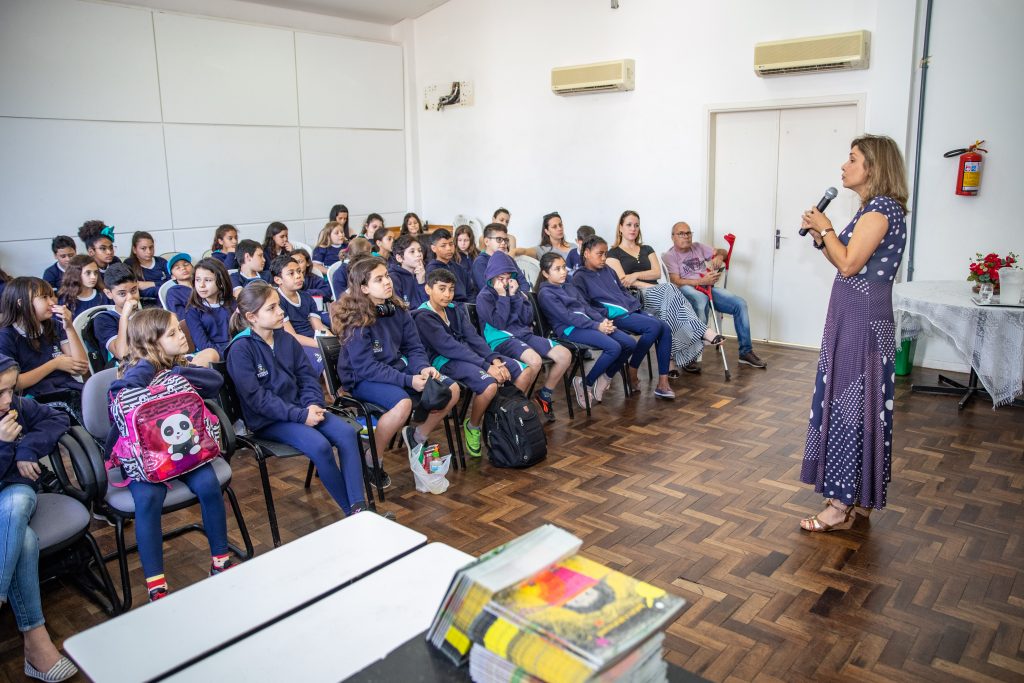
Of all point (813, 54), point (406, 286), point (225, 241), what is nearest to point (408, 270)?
point (406, 286)

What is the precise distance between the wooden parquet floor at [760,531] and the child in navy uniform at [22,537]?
0.18 meters

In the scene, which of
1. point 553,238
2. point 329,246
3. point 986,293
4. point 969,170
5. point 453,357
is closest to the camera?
point 453,357

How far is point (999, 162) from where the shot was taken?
589 centimetres

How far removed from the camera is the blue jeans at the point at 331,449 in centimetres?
355

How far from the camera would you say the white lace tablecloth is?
4973mm

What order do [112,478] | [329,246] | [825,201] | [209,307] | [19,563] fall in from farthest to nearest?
[329,246], [209,307], [825,201], [112,478], [19,563]

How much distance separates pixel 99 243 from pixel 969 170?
6.78m

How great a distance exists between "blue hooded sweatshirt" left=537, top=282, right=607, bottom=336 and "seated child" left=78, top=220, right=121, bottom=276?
11.0 ft

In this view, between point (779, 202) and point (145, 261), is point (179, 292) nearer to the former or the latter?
point (145, 261)

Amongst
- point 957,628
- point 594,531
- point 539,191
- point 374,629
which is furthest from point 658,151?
point 374,629

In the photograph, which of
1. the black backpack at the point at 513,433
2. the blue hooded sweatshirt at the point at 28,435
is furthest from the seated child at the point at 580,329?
the blue hooded sweatshirt at the point at 28,435

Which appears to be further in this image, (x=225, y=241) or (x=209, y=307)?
(x=225, y=241)

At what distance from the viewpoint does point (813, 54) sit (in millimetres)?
6418

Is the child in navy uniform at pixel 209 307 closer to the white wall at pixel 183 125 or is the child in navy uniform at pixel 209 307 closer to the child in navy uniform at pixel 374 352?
the child in navy uniform at pixel 374 352
